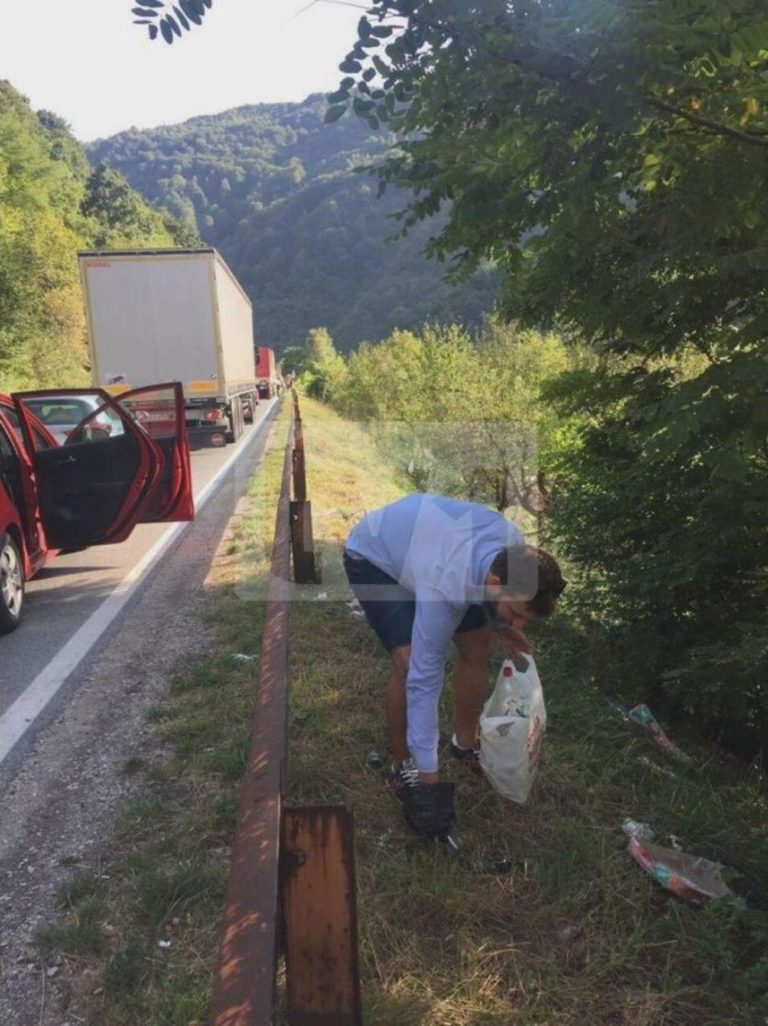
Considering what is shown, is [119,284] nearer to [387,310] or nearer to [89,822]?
[89,822]

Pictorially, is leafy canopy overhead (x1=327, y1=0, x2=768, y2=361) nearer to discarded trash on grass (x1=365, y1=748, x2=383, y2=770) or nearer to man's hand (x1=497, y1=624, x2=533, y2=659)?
man's hand (x1=497, y1=624, x2=533, y2=659)

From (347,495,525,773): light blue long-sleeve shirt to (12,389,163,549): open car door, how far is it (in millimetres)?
4011

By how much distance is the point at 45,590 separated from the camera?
21.1 ft

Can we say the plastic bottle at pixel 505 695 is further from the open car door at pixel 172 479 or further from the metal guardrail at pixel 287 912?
the open car door at pixel 172 479

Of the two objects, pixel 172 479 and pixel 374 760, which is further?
pixel 172 479

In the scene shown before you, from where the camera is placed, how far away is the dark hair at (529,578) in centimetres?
275

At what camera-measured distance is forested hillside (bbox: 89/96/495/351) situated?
3263 inches

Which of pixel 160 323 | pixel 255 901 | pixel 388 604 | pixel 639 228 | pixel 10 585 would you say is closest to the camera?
pixel 255 901

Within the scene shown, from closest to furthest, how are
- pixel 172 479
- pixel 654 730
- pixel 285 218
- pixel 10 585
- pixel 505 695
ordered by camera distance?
pixel 505 695 → pixel 654 730 → pixel 10 585 → pixel 172 479 → pixel 285 218

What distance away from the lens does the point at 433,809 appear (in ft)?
9.26

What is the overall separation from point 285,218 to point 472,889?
124535 mm

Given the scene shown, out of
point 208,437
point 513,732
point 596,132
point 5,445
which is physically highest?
point 596,132

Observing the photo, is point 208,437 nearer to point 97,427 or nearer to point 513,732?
point 97,427

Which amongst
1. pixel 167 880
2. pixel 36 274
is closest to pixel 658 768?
pixel 167 880
